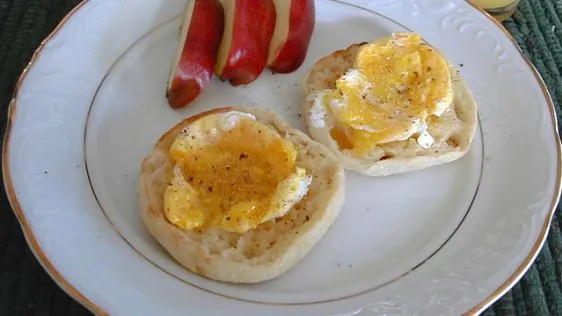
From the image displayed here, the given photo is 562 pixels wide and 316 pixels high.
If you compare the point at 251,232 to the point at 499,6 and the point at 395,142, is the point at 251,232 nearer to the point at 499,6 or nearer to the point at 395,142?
the point at 395,142

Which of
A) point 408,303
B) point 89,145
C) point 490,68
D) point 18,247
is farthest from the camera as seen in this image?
point 490,68

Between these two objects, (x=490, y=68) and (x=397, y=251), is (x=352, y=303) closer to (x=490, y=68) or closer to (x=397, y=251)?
(x=397, y=251)

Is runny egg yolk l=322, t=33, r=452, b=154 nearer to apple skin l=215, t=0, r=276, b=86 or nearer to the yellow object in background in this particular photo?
apple skin l=215, t=0, r=276, b=86

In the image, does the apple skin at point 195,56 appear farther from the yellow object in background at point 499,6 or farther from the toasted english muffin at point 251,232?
the yellow object in background at point 499,6

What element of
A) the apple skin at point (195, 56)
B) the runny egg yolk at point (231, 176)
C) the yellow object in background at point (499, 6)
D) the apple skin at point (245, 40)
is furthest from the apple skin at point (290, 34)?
the yellow object in background at point (499, 6)

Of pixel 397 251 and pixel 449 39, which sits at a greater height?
pixel 449 39

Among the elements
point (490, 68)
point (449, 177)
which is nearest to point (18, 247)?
point (449, 177)

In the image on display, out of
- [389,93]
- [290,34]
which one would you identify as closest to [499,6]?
[389,93]
